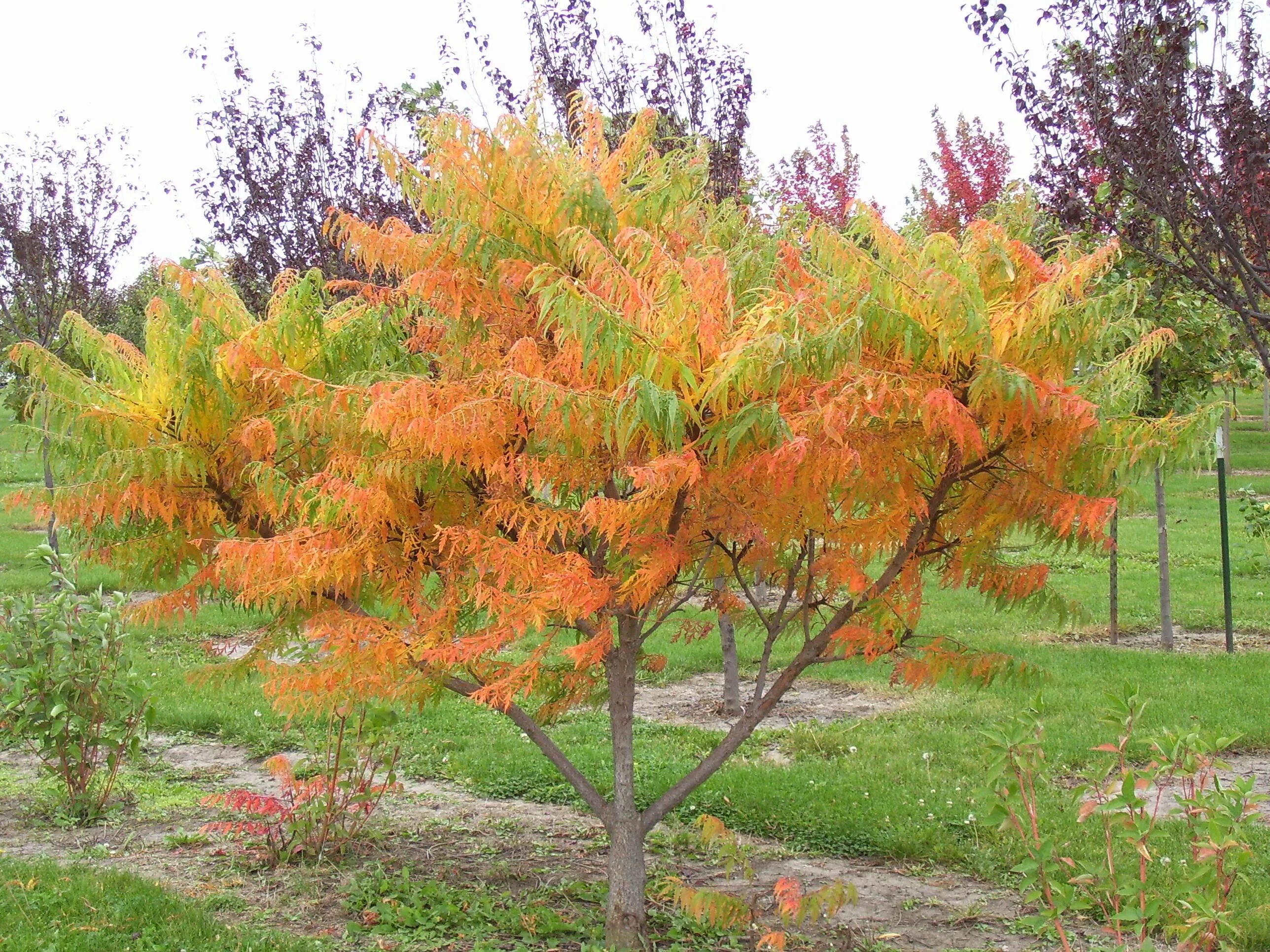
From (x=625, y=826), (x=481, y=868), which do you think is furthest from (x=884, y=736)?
(x=625, y=826)

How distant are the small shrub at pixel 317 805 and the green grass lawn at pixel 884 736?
613 mm

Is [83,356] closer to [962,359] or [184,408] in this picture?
[184,408]

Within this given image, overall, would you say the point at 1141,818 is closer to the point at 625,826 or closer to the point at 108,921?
the point at 625,826

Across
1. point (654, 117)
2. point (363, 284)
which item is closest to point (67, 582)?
point (363, 284)

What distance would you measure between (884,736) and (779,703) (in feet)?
4.80

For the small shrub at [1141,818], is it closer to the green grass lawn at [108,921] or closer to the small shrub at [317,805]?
the green grass lawn at [108,921]

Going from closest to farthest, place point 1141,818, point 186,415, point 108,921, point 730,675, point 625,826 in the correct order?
point 1141,818 → point 186,415 → point 108,921 → point 625,826 → point 730,675

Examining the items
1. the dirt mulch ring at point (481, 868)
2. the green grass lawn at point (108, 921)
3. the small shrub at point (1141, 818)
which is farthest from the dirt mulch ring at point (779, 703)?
the small shrub at point (1141, 818)

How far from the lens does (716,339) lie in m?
3.58

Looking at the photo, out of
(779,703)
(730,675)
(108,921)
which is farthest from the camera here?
(779,703)

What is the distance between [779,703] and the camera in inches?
359

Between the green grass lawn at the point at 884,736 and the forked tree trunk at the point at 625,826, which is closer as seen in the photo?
the forked tree trunk at the point at 625,826

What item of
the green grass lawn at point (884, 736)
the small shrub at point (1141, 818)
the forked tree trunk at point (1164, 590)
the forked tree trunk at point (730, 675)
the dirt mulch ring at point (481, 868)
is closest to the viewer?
the small shrub at point (1141, 818)

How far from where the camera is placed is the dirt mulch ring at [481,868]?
4.91m
